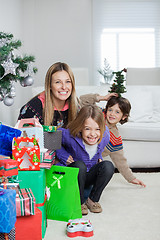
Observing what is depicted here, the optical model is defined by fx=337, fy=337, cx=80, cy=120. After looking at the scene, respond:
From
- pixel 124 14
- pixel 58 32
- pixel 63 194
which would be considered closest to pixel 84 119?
pixel 63 194

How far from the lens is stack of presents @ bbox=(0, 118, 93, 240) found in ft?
4.36

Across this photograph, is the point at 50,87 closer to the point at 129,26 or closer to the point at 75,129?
the point at 75,129

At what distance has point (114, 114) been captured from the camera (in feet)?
8.40

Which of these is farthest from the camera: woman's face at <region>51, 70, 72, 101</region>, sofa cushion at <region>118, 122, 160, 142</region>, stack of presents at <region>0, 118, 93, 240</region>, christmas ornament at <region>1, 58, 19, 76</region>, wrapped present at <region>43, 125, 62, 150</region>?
sofa cushion at <region>118, 122, 160, 142</region>

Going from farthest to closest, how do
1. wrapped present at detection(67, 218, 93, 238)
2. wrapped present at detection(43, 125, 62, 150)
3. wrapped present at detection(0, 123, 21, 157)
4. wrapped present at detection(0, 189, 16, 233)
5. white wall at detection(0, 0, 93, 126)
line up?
white wall at detection(0, 0, 93, 126) < wrapped present at detection(43, 125, 62, 150) < wrapped present at detection(67, 218, 93, 238) < wrapped present at detection(0, 123, 21, 157) < wrapped present at detection(0, 189, 16, 233)

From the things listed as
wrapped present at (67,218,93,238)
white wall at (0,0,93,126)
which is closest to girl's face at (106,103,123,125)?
wrapped present at (67,218,93,238)

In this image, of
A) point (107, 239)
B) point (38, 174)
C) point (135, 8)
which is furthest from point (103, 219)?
point (135, 8)

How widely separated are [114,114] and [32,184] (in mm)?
1113

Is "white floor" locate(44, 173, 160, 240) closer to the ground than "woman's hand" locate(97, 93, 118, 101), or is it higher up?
closer to the ground

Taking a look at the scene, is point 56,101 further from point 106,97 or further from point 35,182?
point 35,182

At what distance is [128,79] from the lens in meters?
4.51

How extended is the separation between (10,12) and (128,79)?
190 cm

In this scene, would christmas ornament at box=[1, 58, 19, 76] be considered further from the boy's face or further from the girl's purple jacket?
the boy's face

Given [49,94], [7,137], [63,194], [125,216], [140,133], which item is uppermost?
[49,94]
